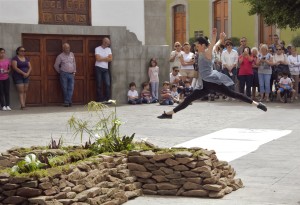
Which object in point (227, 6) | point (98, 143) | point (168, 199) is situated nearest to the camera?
point (168, 199)

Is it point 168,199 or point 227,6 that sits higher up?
point 227,6

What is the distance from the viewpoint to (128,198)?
9523mm

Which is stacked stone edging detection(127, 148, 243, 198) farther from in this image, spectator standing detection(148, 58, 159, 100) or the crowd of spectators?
spectator standing detection(148, 58, 159, 100)

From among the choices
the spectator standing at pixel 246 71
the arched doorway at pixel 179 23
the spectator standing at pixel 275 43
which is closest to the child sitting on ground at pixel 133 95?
the spectator standing at pixel 246 71

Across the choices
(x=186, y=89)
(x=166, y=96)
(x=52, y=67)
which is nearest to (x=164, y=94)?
(x=166, y=96)

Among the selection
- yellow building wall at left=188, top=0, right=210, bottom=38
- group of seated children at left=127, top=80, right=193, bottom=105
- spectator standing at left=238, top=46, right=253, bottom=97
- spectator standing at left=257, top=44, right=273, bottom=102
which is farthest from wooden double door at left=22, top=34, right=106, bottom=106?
yellow building wall at left=188, top=0, right=210, bottom=38

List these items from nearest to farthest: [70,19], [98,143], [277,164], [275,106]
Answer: [98,143], [277,164], [275,106], [70,19]

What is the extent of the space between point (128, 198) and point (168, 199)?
466mm

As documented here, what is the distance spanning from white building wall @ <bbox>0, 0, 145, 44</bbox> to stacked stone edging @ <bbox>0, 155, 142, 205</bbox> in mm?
13025

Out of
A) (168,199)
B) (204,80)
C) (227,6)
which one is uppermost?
(227,6)

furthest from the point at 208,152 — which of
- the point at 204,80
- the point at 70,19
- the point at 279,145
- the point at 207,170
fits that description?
the point at 70,19

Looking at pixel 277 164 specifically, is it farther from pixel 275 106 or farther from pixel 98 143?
pixel 275 106

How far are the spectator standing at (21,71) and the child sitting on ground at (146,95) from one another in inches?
149

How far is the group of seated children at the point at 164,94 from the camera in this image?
23350 millimetres
